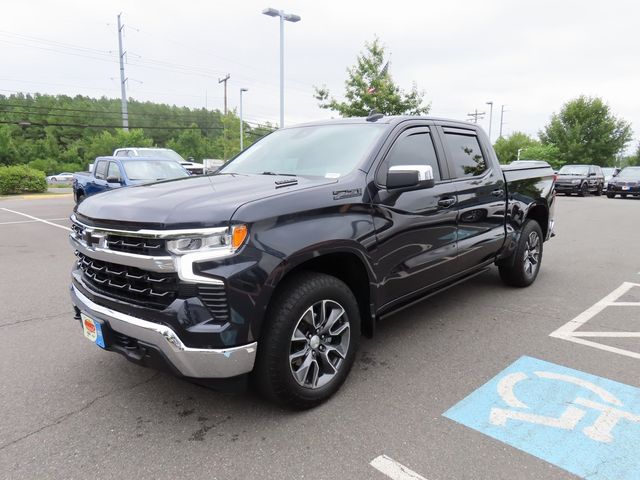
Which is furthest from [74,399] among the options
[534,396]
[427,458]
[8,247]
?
[8,247]

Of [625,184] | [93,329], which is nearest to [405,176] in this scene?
[93,329]

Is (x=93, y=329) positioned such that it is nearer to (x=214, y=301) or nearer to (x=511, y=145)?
(x=214, y=301)

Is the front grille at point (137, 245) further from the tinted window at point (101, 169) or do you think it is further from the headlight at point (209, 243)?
the tinted window at point (101, 169)

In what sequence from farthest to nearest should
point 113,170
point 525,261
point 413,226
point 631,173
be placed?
point 631,173 → point 113,170 → point 525,261 → point 413,226

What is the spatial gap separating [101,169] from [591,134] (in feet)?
156

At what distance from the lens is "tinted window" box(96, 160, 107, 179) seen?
12.1m

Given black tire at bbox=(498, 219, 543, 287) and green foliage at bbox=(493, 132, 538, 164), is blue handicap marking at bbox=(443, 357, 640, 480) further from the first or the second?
green foliage at bbox=(493, 132, 538, 164)

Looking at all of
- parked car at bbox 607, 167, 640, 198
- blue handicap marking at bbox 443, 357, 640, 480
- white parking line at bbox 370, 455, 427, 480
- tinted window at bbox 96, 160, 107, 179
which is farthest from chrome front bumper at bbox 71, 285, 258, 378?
parked car at bbox 607, 167, 640, 198

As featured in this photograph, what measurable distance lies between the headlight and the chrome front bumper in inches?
16.5

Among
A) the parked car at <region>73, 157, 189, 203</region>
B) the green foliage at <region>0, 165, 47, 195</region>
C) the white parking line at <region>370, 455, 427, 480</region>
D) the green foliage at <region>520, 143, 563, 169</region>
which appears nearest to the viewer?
the white parking line at <region>370, 455, 427, 480</region>

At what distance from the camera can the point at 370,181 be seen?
324 centimetres

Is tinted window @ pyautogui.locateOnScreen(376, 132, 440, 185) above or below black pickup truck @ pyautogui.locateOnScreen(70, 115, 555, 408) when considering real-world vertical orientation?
above

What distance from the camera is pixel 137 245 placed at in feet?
8.33

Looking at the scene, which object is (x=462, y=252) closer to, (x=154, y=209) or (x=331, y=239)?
(x=331, y=239)
